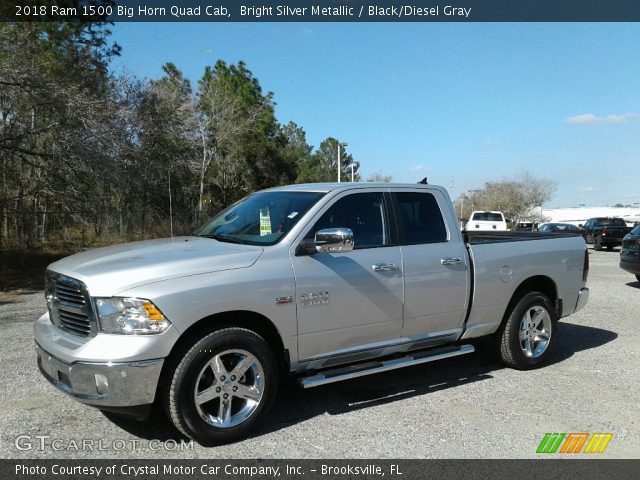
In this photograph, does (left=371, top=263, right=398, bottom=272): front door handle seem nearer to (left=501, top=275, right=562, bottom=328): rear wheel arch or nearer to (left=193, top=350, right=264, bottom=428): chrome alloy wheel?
(left=193, top=350, right=264, bottom=428): chrome alloy wheel

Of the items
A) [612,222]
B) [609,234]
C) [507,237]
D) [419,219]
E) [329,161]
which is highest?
[329,161]

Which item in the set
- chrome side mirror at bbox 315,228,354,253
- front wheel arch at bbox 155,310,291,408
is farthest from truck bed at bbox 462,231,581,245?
front wheel arch at bbox 155,310,291,408

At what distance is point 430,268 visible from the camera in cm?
477

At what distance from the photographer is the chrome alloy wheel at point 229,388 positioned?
3.68m

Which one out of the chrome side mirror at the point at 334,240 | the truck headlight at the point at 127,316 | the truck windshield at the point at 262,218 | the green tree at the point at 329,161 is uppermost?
the green tree at the point at 329,161

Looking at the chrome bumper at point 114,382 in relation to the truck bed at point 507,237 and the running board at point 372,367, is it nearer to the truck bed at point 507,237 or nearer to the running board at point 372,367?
the running board at point 372,367

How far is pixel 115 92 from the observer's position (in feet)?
65.3

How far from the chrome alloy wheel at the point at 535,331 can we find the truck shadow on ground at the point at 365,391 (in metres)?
0.31

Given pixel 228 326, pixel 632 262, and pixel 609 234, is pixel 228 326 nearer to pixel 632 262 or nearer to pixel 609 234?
pixel 632 262

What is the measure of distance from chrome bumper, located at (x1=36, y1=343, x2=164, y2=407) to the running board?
1155mm

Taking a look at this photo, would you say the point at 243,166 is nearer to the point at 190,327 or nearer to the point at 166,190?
the point at 166,190

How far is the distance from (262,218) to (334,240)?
0.86m

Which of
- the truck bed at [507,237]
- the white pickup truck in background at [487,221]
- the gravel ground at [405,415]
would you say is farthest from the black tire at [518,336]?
the white pickup truck in background at [487,221]

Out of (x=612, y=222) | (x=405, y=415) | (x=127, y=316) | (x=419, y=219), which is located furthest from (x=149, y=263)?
(x=612, y=222)
